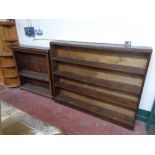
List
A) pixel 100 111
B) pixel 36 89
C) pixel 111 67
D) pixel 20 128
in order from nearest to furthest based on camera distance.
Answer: pixel 20 128, pixel 111 67, pixel 100 111, pixel 36 89

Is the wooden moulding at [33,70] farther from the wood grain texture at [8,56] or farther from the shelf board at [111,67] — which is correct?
the shelf board at [111,67]

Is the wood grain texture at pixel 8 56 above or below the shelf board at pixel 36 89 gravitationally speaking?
above

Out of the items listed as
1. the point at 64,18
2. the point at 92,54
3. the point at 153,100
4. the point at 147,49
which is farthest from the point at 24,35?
the point at 153,100

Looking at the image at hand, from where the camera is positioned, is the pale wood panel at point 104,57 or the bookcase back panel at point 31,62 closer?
the pale wood panel at point 104,57

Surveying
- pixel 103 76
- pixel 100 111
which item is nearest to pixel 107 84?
pixel 103 76

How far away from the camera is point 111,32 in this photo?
191 cm

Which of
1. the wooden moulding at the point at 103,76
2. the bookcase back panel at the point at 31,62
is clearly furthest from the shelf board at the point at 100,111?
the bookcase back panel at the point at 31,62

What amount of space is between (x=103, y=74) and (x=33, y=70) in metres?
1.63

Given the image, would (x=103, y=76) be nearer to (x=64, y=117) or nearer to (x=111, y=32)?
(x=111, y=32)

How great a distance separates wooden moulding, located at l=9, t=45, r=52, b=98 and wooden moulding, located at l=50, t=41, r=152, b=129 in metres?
0.36

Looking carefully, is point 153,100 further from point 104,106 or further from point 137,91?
point 104,106

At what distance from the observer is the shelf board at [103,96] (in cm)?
197

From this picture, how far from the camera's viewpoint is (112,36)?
75.8 inches

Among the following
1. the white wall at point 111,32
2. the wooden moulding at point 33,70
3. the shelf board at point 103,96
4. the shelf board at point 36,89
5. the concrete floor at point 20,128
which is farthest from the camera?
the shelf board at point 36,89
